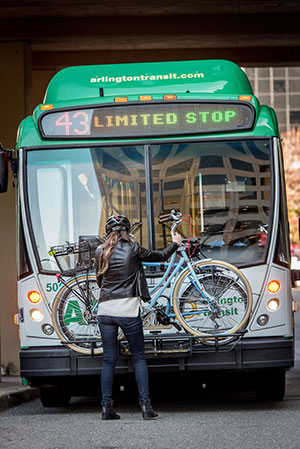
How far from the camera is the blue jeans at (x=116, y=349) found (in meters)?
8.46

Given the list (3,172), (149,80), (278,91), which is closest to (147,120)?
(149,80)

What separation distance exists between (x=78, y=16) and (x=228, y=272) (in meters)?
6.26

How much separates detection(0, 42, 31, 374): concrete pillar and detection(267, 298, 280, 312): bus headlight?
17.9ft

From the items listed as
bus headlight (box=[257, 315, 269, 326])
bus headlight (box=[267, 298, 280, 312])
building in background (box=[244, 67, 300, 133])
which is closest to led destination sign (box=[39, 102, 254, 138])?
bus headlight (box=[267, 298, 280, 312])

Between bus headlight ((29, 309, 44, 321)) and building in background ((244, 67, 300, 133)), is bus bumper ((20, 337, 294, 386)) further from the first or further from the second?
building in background ((244, 67, 300, 133))

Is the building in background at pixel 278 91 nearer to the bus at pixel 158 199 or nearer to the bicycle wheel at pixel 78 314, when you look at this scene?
the bus at pixel 158 199

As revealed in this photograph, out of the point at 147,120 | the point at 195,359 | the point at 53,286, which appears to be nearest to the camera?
the point at 195,359

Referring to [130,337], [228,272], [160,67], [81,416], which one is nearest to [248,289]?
[228,272]

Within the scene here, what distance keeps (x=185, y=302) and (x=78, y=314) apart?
103cm

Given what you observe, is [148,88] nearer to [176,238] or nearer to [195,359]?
[176,238]

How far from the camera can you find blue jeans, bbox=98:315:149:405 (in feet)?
27.8

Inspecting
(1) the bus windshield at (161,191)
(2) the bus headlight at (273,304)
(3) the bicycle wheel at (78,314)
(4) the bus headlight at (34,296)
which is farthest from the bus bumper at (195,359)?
(1) the bus windshield at (161,191)

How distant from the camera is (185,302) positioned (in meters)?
8.80

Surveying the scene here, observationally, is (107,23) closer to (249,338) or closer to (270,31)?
(270,31)
